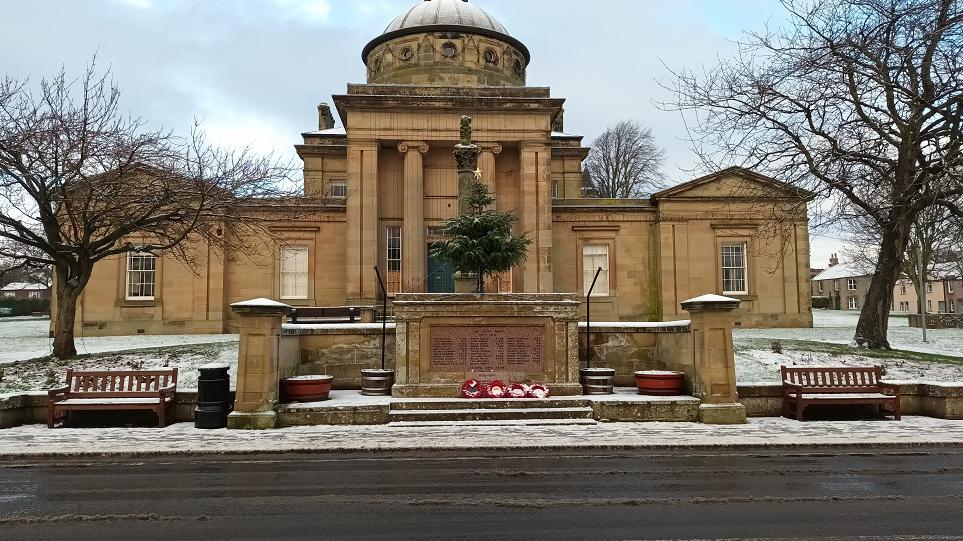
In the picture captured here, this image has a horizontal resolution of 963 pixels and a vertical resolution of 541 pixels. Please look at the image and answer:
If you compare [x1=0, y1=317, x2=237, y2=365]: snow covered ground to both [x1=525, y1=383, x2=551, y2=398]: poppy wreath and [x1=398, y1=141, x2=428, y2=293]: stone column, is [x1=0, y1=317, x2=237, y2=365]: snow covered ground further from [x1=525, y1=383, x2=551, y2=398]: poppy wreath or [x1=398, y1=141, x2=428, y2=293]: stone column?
[x1=525, y1=383, x2=551, y2=398]: poppy wreath

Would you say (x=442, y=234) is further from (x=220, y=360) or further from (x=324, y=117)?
(x=324, y=117)

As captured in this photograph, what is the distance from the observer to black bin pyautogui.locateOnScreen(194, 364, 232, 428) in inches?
442

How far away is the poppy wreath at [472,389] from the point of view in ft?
40.1

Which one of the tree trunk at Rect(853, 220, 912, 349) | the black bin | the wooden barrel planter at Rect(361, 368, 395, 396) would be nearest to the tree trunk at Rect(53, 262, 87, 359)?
the black bin

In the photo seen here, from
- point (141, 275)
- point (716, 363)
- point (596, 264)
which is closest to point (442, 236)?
point (596, 264)

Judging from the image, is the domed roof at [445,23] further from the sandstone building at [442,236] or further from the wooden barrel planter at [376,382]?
the wooden barrel planter at [376,382]

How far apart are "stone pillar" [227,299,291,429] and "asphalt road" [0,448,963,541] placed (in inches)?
84.4

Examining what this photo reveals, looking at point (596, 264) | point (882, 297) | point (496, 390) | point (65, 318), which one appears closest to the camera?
point (496, 390)

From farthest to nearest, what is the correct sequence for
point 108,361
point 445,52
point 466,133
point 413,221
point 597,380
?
point 445,52 < point 413,221 < point 108,361 < point 466,133 < point 597,380

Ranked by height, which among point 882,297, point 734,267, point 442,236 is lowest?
point 882,297

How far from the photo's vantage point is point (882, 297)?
19.8 meters

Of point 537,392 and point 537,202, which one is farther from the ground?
point 537,202

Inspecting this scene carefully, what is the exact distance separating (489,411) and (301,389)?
342cm

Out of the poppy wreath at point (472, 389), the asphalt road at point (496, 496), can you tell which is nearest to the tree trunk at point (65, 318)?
the asphalt road at point (496, 496)
